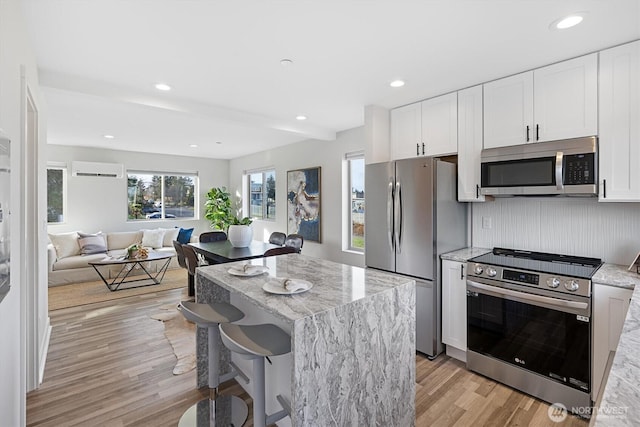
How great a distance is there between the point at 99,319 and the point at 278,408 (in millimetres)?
2898

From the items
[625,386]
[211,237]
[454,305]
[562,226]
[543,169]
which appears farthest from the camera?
[211,237]

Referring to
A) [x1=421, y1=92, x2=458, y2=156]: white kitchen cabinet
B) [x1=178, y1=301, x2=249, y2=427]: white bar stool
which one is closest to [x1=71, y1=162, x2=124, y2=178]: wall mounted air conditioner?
[x1=178, y1=301, x2=249, y2=427]: white bar stool

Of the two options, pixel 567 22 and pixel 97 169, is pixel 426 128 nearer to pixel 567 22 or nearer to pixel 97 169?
pixel 567 22

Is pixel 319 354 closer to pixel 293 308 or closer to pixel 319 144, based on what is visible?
pixel 293 308

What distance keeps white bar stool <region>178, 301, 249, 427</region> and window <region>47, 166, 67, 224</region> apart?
5734 millimetres

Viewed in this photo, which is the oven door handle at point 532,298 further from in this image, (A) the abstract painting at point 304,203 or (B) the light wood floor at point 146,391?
(A) the abstract painting at point 304,203

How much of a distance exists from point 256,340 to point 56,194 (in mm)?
6492

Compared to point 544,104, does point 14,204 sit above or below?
below

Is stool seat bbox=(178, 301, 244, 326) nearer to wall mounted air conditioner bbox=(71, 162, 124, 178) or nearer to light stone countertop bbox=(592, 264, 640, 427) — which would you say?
light stone countertop bbox=(592, 264, 640, 427)

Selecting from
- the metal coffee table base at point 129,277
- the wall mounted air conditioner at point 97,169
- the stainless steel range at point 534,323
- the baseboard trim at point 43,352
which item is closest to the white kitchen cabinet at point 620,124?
the stainless steel range at point 534,323

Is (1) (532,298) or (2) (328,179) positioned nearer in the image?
(1) (532,298)

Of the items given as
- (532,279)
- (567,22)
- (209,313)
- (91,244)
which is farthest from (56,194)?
(567,22)

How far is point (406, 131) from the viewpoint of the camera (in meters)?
3.41

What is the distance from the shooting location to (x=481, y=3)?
5.77ft
